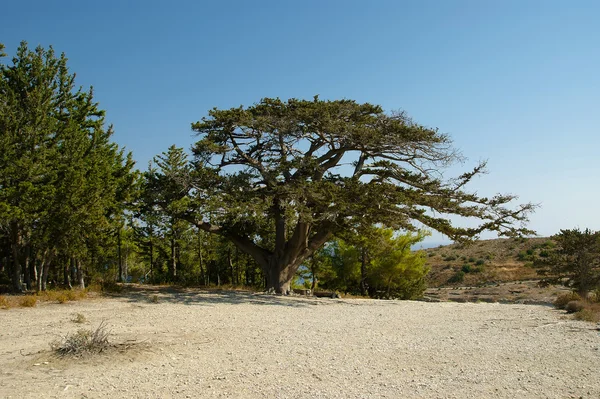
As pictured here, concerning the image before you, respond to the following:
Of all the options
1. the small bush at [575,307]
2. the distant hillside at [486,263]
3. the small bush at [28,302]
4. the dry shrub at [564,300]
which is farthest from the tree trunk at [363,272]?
the small bush at [28,302]

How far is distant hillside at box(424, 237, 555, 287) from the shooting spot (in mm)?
40625

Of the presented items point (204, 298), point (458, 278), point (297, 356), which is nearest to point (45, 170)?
point (204, 298)

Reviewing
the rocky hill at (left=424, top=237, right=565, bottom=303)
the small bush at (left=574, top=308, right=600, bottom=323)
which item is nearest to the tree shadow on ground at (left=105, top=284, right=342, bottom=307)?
the small bush at (left=574, top=308, right=600, bottom=323)

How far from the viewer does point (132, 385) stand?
6203 mm

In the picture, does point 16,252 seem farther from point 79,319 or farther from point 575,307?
point 575,307

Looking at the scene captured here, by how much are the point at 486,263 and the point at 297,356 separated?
43386 mm

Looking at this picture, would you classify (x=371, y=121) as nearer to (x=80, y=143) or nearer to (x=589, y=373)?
(x=80, y=143)

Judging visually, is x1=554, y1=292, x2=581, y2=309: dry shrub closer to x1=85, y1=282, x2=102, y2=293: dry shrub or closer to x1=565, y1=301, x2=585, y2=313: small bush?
x1=565, y1=301, x2=585, y2=313: small bush

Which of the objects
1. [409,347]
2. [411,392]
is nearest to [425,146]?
[409,347]

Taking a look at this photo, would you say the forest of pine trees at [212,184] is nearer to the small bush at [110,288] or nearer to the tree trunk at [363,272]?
the small bush at [110,288]

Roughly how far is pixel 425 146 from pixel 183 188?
983 centimetres

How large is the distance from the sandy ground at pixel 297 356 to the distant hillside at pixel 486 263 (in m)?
27.8

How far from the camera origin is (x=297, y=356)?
26.6 feet

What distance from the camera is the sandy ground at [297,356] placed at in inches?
245
